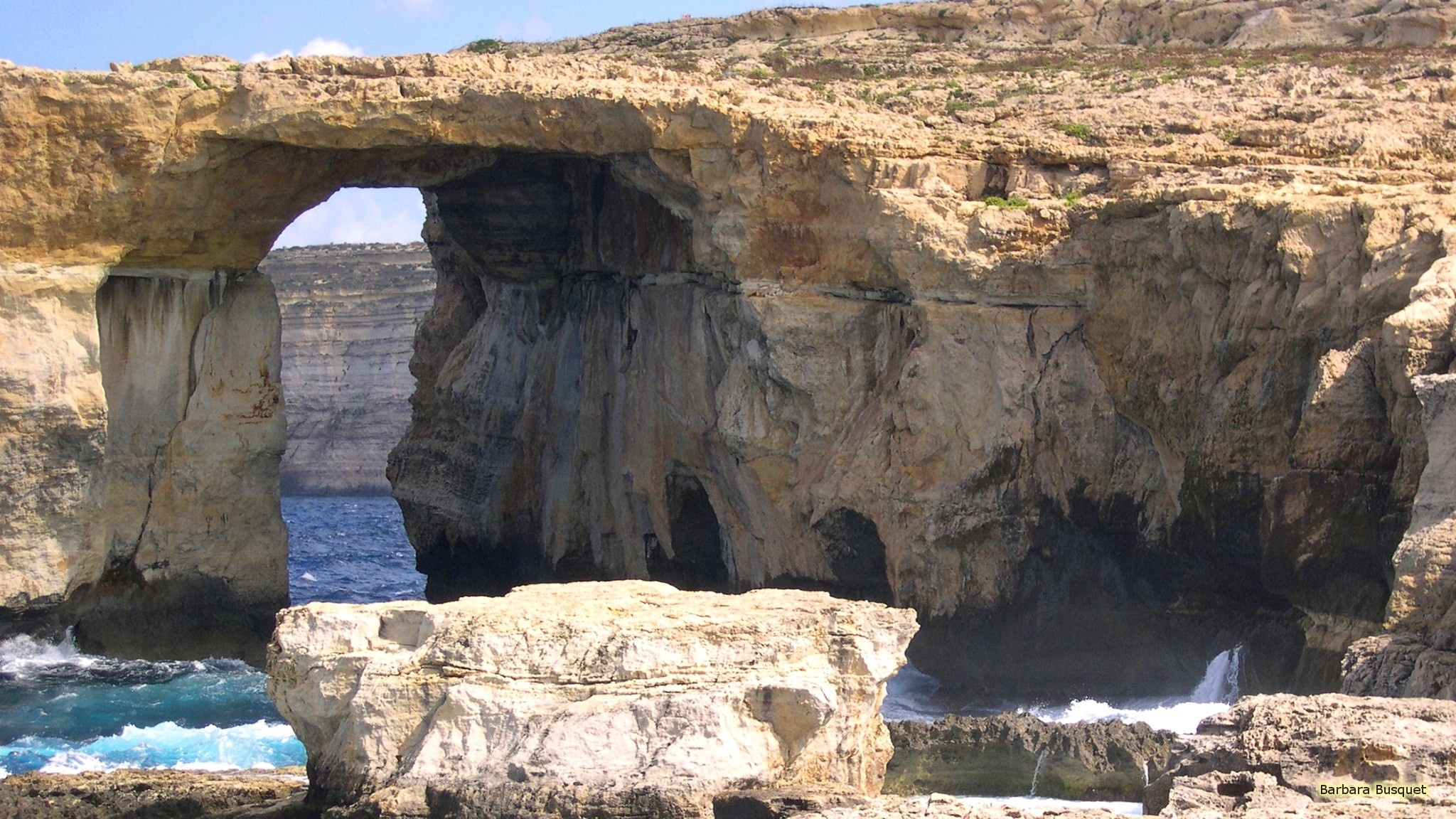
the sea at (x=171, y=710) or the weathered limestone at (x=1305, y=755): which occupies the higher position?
the weathered limestone at (x=1305, y=755)

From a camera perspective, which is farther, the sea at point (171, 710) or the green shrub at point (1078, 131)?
the green shrub at point (1078, 131)

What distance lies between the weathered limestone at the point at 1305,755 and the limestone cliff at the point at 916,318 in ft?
16.3

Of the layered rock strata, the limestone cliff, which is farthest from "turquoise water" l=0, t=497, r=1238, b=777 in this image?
the layered rock strata

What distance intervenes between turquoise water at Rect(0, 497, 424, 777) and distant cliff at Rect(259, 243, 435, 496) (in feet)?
122

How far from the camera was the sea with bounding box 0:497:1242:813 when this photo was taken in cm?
2053

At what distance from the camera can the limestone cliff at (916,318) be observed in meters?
18.8

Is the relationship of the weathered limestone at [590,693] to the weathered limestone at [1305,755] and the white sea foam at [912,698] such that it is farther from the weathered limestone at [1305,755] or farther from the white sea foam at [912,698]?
the white sea foam at [912,698]

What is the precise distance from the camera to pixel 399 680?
13.6m

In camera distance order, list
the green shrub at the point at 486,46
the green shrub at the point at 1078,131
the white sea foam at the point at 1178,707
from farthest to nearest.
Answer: the green shrub at the point at 486,46
the green shrub at the point at 1078,131
the white sea foam at the point at 1178,707

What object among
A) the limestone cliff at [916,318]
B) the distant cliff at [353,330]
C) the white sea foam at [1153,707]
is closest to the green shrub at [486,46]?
the limestone cliff at [916,318]

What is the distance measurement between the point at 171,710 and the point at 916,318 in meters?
10.6

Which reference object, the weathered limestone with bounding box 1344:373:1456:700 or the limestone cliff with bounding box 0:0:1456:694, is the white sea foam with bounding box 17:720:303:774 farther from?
the weathered limestone with bounding box 1344:373:1456:700

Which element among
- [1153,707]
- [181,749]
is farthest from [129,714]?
[1153,707]

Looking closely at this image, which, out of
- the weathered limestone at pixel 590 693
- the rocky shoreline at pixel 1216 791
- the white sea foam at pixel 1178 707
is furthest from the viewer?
the white sea foam at pixel 1178 707
